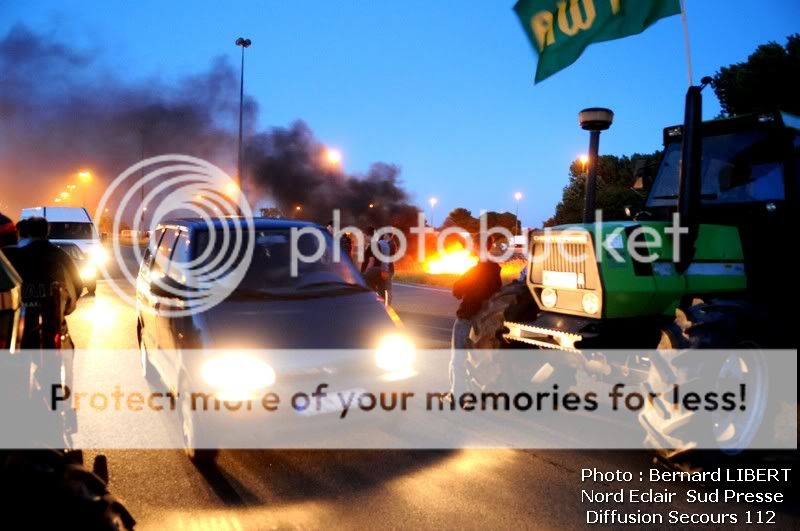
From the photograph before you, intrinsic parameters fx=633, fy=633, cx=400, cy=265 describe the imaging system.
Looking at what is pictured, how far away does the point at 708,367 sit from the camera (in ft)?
14.3

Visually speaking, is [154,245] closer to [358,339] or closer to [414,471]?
[358,339]

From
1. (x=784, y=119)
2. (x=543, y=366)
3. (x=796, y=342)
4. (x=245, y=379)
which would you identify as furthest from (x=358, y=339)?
(x=784, y=119)

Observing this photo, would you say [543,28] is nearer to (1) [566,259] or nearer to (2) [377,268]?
(1) [566,259]

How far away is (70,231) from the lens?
66.3ft

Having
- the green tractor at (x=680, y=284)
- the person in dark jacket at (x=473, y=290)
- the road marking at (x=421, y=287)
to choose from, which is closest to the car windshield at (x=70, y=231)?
the road marking at (x=421, y=287)

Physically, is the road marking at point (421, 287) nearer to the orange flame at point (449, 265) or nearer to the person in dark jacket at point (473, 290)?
the orange flame at point (449, 265)

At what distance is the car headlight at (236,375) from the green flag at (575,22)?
5.47 m

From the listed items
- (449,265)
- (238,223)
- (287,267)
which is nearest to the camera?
(287,267)

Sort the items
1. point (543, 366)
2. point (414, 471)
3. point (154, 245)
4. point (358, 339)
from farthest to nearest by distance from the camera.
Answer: point (154, 245) → point (543, 366) → point (358, 339) → point (414, 471)

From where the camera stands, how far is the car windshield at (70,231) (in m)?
19.9

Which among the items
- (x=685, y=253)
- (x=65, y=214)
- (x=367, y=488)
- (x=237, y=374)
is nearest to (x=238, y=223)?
(x=237, y=374)

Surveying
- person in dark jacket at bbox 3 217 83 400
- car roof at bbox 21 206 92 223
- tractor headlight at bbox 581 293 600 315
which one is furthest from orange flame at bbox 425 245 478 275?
person in dark jacket at bbox 3 217 83 400

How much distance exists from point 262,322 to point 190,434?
0.96m

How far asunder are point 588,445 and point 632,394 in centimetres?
151
